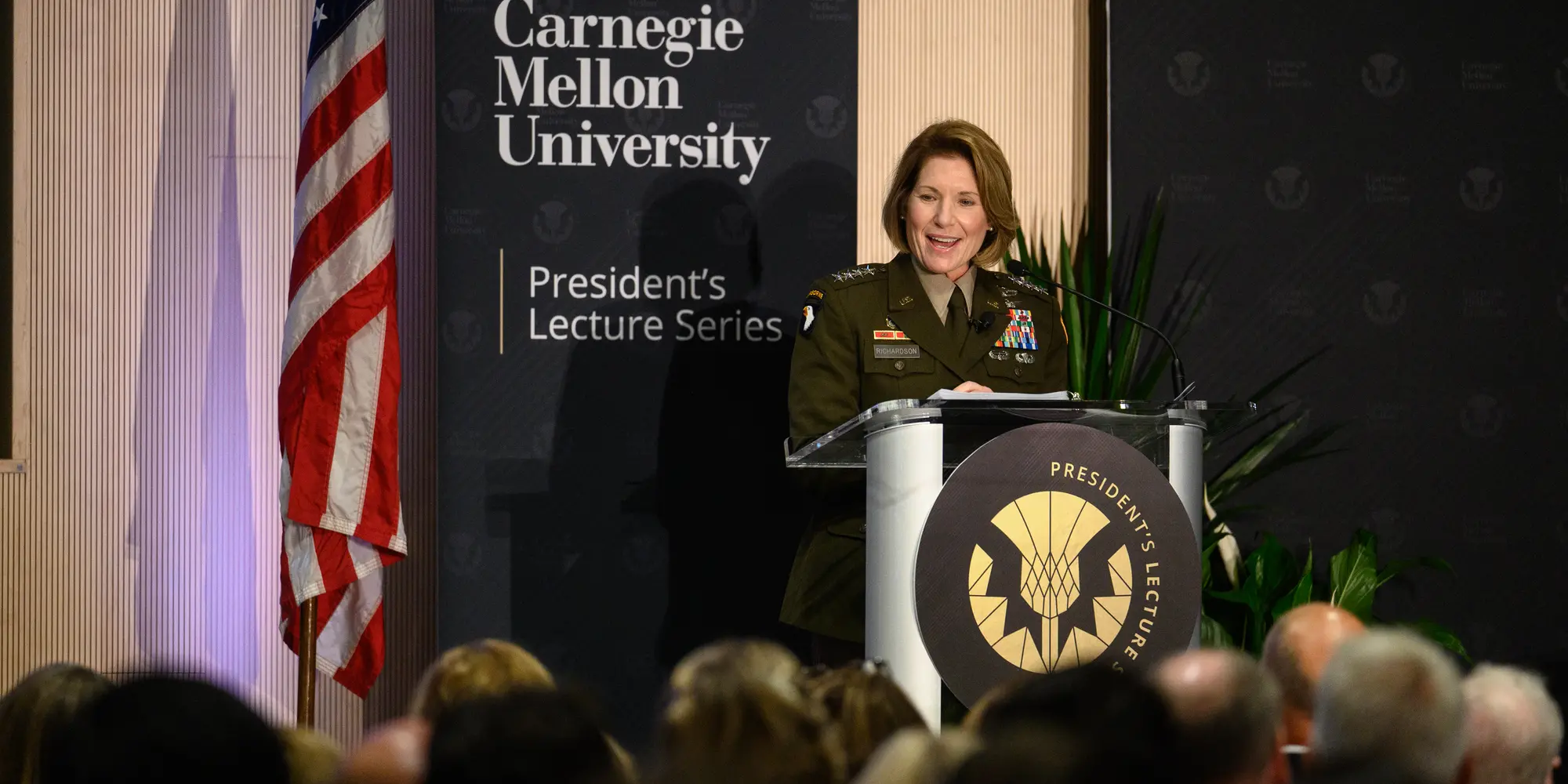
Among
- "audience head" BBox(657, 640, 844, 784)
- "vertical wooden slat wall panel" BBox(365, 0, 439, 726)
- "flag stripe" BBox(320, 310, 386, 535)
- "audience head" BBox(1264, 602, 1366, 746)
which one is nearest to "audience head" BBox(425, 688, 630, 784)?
"audience head" BBox(657, 640, 844, 784)

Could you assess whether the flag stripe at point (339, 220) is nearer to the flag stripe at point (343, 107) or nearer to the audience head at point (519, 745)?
the flag stripe at point (343, 107)

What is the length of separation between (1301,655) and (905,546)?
66 cm

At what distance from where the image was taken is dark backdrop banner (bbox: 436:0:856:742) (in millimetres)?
3951

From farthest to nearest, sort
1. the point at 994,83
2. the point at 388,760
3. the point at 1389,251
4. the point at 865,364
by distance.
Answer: the point at 994,83
the point at 1389,251
the point at 865,364
the point at 388,760

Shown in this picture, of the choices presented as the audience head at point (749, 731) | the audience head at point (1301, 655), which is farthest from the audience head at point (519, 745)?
the audience head at point (1301, 655)

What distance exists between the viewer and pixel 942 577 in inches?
90.5

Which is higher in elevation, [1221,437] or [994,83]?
[994,83]

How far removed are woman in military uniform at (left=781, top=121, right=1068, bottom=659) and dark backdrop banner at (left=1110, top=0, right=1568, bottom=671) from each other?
110cm

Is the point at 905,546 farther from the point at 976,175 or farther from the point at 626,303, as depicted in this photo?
the point at 626,303

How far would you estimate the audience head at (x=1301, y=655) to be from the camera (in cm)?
184

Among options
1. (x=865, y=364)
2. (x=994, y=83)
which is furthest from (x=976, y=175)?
(x=994, y=83)

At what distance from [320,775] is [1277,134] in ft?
11.6

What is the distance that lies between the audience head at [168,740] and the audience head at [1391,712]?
928mm

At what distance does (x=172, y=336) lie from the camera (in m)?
4.28
